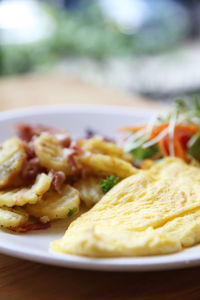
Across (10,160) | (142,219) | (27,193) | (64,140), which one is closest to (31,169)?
(10,160)

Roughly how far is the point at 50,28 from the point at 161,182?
8379mm

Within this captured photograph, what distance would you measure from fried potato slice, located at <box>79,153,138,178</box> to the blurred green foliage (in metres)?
7.25

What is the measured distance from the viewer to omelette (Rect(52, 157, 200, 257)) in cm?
187

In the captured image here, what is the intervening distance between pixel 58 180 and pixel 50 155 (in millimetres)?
230

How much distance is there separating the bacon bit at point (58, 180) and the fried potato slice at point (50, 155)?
79 millimetres

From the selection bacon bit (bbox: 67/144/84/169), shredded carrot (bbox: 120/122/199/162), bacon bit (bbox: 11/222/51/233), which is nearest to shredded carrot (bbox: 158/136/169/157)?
shredded carrot (bbox: 120/122/199/162)

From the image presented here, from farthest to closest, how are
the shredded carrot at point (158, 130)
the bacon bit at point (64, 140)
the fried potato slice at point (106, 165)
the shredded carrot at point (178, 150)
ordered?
1. the shredded carrot at point (158, 130)
2. the shredded carrot at point (178, 150)
3. the bacon bit at point (64, 140)
4. the fried potato slice at point (106, 165)

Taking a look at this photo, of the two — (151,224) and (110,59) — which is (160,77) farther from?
(151,224)

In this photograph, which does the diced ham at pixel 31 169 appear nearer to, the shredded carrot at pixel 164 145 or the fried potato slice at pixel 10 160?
the fried potato slice at pixel 10 160

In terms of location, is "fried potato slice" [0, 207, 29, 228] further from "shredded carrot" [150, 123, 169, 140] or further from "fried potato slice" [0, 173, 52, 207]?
"shredded carrot" [150, 123, 169, 140]

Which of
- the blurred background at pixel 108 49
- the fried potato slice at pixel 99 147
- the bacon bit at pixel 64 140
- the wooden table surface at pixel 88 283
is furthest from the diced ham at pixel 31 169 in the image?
the blurred background at pixel 108 49

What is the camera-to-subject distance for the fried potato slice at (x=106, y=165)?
2717 mm

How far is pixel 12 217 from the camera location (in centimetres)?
225

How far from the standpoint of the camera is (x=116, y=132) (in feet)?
13.6
